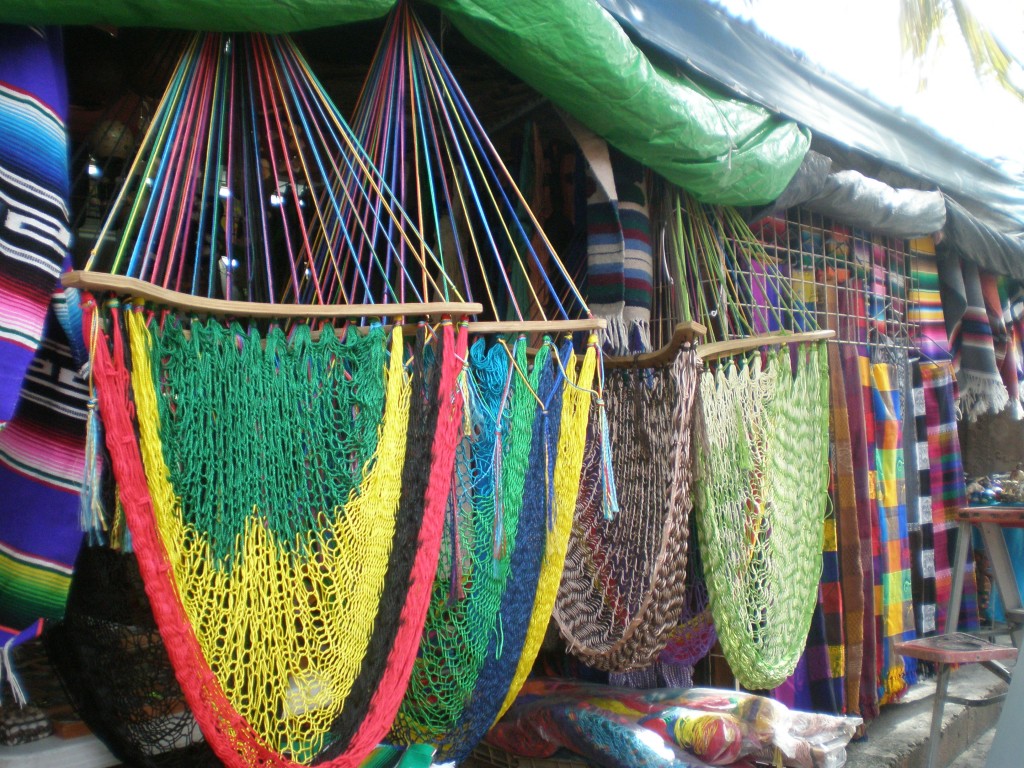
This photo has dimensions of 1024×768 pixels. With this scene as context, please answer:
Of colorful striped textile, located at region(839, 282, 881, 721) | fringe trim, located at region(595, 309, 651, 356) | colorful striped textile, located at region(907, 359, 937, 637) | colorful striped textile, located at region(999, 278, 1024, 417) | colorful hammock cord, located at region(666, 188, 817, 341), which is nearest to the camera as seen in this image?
fringe trim, located at region(595, 309, 651, 356)

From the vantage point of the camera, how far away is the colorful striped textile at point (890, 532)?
9.29 ft

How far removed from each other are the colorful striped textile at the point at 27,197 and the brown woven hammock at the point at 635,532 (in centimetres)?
107

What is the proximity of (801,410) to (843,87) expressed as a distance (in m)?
1.31

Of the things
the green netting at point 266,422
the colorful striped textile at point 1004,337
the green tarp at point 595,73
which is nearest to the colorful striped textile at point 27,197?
the green tarp at point 595,73

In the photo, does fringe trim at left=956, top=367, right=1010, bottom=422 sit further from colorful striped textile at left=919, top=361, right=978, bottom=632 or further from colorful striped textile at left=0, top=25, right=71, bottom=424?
colorful striped textile at left=0, top=25, right=71, bottom=424

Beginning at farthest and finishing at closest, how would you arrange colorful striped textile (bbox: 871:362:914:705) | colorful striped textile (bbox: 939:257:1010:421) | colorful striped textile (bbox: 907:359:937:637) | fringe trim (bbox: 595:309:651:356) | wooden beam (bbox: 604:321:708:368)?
colorful striped textile (bbox: 939:257:1010:421) < colorful striped textile (bbox: 907:359:937:637) < colorful striped textile (bbox: 871:362:914:705) < fringe trim (bbox: 595:309:651:356) < wooden beam (bbox: 604:321:708:368)

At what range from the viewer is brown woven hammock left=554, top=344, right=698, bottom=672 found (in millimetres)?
1764

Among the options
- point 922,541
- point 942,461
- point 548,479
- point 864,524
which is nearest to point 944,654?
point 864,524

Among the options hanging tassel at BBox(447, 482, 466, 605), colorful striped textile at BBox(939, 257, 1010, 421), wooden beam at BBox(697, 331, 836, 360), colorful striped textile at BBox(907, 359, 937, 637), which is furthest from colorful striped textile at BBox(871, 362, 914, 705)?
hanging tassel at BBox(447, 482, 466, 605)

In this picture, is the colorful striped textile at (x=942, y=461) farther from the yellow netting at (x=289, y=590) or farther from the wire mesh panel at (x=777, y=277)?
the yellow netting at (x=289, y=590)

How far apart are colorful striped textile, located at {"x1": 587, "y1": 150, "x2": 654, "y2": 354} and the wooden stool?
1.25 metres

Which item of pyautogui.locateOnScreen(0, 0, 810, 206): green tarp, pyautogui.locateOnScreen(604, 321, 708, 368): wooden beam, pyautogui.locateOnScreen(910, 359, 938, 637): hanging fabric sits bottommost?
pyautogui.locateOnScreen(910, 359, 938, 637): hanging fabric

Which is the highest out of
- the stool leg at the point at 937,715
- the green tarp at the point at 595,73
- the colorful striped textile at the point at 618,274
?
the green tarp at the point at 595,73

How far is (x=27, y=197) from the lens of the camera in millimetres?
1151
